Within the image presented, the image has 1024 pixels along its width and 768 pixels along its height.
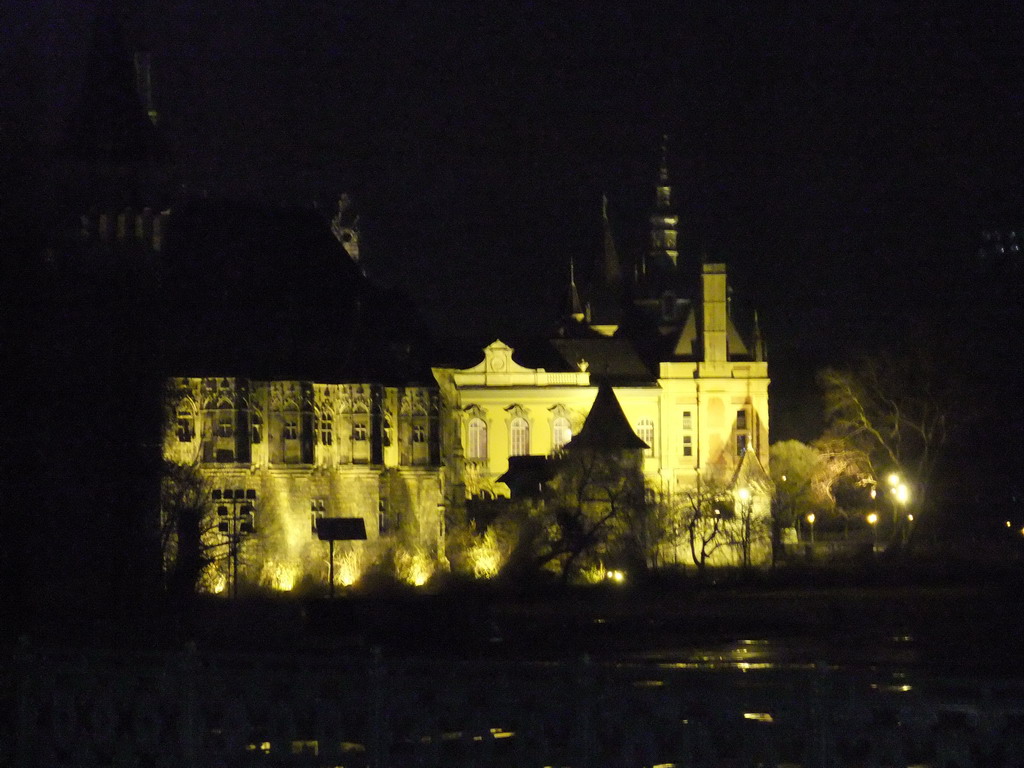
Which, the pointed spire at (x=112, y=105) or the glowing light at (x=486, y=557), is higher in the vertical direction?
the pointed spire at (x=112, y=105)

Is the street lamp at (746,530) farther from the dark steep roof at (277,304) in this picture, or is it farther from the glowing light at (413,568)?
the dark steep roof at (277,304)

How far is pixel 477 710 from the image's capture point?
63.5 ft

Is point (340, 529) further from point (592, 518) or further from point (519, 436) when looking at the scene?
point (519, 436)

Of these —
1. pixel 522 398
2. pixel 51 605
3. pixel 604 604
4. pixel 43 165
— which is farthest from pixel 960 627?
pixel 522 398

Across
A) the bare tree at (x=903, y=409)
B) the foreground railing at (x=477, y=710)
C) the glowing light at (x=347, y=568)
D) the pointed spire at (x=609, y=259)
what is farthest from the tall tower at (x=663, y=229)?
the foreground railing at (x=477, y=710)

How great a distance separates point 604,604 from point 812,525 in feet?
112

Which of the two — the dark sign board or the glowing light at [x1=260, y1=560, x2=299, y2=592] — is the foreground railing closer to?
the glowing light at [x1=260, y1=560, x2=299, y2=592]

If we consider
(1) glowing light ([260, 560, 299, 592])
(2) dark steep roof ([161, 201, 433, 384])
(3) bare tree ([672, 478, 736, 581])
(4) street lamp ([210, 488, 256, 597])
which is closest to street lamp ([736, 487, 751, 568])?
(3) bare tree ([672, 478, 736, 581])

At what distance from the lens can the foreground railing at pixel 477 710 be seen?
59.8 feet

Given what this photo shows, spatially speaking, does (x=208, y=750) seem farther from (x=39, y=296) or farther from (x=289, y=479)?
(x=289, y=479)

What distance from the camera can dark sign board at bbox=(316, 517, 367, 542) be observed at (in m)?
61.9

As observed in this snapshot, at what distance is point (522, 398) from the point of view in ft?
355

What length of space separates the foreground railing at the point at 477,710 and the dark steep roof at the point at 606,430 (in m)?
68.4

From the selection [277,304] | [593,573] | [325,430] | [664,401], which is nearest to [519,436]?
[664,401]
